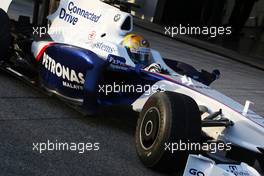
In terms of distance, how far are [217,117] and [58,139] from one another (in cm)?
146

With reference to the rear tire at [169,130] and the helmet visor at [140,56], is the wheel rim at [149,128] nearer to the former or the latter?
the rear tire at [169,130]

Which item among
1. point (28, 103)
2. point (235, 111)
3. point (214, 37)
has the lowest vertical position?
point (214, 37)

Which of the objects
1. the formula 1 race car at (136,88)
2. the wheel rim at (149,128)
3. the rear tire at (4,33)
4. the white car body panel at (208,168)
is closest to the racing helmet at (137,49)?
the formula 1 race car at (136,88)

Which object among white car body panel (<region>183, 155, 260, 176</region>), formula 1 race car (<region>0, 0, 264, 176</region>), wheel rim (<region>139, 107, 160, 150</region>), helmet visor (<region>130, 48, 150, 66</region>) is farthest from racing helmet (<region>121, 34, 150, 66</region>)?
white car body panel (<region>183, 155, 260, 176</region>)

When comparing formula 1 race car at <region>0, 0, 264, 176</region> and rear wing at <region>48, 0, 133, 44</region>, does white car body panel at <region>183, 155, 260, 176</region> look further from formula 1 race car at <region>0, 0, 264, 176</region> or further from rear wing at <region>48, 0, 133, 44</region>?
rear wing at <region>48, 0, 133, 44</region>

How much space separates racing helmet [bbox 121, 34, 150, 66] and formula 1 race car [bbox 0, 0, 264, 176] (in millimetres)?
115

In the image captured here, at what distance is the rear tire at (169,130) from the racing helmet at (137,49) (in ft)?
4.35

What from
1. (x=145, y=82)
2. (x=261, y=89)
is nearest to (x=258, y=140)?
(x=145, y=82)

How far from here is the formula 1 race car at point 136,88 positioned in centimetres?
411

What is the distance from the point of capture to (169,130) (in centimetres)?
407

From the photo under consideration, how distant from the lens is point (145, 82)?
5.17m

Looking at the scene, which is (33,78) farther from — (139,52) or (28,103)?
(139,52)

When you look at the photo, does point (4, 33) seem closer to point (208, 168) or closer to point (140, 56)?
point (140, 56)

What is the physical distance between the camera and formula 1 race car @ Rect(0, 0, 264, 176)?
4.11m
